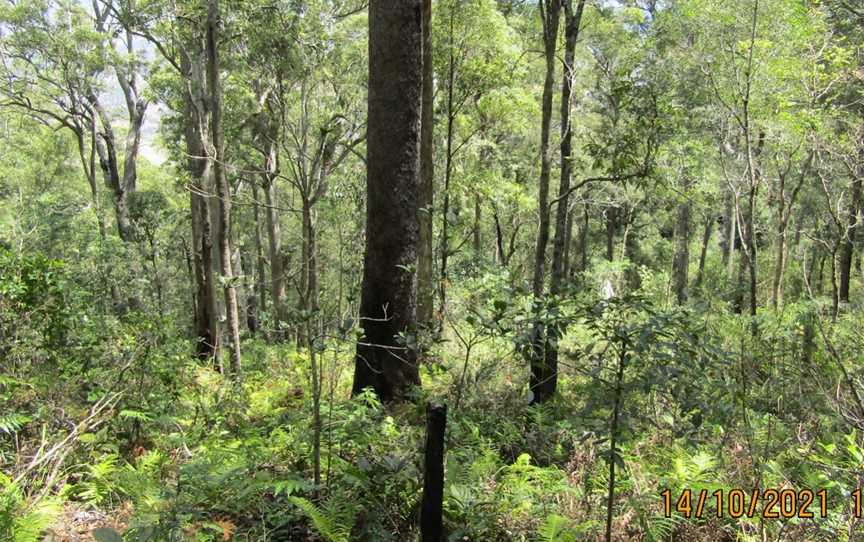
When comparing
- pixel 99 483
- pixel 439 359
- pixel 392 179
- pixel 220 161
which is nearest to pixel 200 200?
pixel 220 161

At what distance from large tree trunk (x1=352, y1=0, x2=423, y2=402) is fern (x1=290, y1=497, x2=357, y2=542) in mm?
2234

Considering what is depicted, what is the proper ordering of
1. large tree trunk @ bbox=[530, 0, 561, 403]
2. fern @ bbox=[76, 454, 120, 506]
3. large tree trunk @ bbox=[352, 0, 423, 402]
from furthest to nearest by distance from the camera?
large tree trunk @ bbox=[530, 0, 561, 403] < large tree trunk @ bbox=[352, 0, 423, 402] < fern @ bbox=[76, 454, 120, 506]

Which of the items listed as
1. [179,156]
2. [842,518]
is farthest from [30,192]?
[842,518]

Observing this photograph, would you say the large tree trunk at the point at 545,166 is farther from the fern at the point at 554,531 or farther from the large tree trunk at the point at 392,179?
the fern at the point at 554,531

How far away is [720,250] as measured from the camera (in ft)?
135

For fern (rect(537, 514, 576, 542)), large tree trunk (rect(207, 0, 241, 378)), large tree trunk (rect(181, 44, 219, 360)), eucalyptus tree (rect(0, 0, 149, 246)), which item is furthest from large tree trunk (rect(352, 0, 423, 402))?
eucalyptus tree (rect(0, 0, 149, 246))

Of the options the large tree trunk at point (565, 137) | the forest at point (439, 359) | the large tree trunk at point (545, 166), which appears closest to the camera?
the forest at point (439, 359)

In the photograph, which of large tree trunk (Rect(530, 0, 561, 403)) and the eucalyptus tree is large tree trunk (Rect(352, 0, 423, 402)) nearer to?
large tree trunk (Rect(530, 0, 561, 403))
